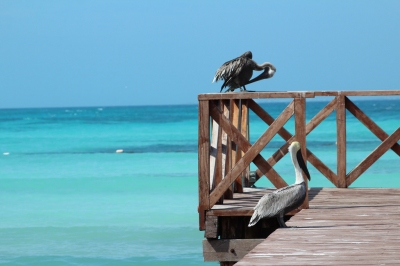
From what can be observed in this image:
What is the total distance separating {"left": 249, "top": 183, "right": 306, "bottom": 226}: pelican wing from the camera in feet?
22.5

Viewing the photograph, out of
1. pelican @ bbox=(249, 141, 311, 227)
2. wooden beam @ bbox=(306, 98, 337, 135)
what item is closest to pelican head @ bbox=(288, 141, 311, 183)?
pelican @ bbox=(249, 141, 311, 227)

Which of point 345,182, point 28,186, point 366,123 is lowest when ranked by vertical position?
point 28,186

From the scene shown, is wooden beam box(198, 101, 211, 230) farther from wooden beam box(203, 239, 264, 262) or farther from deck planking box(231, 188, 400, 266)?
deck planking box(231, 188, 400, 266)

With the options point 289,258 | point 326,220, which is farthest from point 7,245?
point 289,258

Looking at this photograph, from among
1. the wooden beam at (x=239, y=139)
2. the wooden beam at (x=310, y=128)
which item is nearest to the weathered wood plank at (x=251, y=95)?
the wooden beam at (x=239, y=139)

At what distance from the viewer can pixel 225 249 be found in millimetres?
7648

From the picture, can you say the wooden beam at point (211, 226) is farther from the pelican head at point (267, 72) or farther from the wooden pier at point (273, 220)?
the pelican head at point (267, 72)

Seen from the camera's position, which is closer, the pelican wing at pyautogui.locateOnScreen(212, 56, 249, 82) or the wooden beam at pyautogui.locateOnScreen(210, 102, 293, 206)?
the wooden beam at pyautogui.locateOnScreen(210, 102, 293, 206)

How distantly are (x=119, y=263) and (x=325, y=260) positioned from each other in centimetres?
660

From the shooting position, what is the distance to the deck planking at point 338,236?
5.47 metres

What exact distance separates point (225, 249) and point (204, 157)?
92 centimetres

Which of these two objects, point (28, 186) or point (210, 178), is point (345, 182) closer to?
point (210, 178)

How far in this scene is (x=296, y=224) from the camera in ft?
22.6

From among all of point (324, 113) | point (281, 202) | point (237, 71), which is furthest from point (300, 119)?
point (324, 113)
